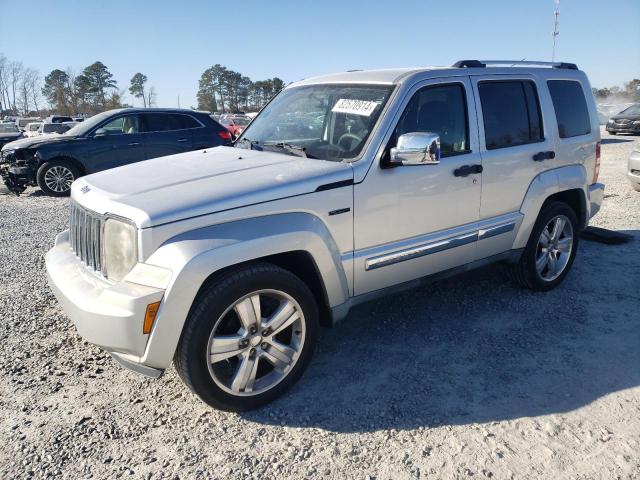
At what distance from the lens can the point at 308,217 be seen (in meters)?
3.03

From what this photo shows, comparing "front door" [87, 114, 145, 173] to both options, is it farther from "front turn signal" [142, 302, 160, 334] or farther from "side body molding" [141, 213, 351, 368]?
"front turn signal" [142, 302, 160, 334]

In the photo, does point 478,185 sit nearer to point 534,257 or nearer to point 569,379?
point 534,257

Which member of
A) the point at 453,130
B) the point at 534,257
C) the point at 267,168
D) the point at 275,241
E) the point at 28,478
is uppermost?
the point at 453,130

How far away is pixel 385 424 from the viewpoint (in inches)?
113

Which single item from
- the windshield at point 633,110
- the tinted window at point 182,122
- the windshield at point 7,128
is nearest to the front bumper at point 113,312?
the tinted window at point 182,122

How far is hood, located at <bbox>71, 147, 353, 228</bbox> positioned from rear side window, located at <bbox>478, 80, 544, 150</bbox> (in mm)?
1510

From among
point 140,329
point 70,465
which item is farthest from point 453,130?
point 70,465

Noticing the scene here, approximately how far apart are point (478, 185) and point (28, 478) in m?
3.38

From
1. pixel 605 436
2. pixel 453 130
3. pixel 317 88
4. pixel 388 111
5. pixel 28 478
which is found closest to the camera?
pixel 28 478

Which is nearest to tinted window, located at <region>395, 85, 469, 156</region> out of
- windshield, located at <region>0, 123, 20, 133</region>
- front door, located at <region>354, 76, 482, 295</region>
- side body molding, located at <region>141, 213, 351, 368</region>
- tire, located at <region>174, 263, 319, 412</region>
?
front door, located at <region>354, 76, 482, 295</region>

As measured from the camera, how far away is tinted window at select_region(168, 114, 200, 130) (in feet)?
35.8

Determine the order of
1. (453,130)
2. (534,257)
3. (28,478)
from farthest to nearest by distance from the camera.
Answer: (534,257) → (453,130) → (28,478)

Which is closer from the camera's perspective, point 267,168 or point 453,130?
point 267,168

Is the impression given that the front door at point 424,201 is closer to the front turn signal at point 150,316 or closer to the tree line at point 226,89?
the front turn signal at point 150,316
